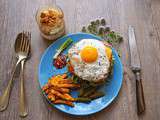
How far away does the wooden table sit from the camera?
5.15 feet

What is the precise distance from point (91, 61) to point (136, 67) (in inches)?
11.5

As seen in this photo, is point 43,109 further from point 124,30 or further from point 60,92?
point 124,30

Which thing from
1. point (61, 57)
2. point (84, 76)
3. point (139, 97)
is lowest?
point (139, 97)

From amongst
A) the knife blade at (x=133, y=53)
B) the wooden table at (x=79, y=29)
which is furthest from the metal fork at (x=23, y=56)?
the knife blade at (x=133, y=53)

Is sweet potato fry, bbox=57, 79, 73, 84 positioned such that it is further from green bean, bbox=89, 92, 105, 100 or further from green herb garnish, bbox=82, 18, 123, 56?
green herb garnish, bbox=82, 18, 123, 56

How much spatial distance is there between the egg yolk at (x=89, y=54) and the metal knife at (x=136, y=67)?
26 cm

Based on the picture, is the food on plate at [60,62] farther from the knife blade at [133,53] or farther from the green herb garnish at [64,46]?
the knife blade at [133,53]

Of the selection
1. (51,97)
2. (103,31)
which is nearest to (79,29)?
(103,31)

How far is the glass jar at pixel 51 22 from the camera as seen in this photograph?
1628 mm

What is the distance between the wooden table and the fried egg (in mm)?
172

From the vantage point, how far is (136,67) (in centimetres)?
163

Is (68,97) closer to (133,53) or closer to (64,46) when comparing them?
(64,46)

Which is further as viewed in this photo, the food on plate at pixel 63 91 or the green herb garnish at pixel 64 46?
the green herb garnish at pixel 64 46

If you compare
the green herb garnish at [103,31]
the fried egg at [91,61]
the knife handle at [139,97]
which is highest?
the green herb garnish at [103,31]
